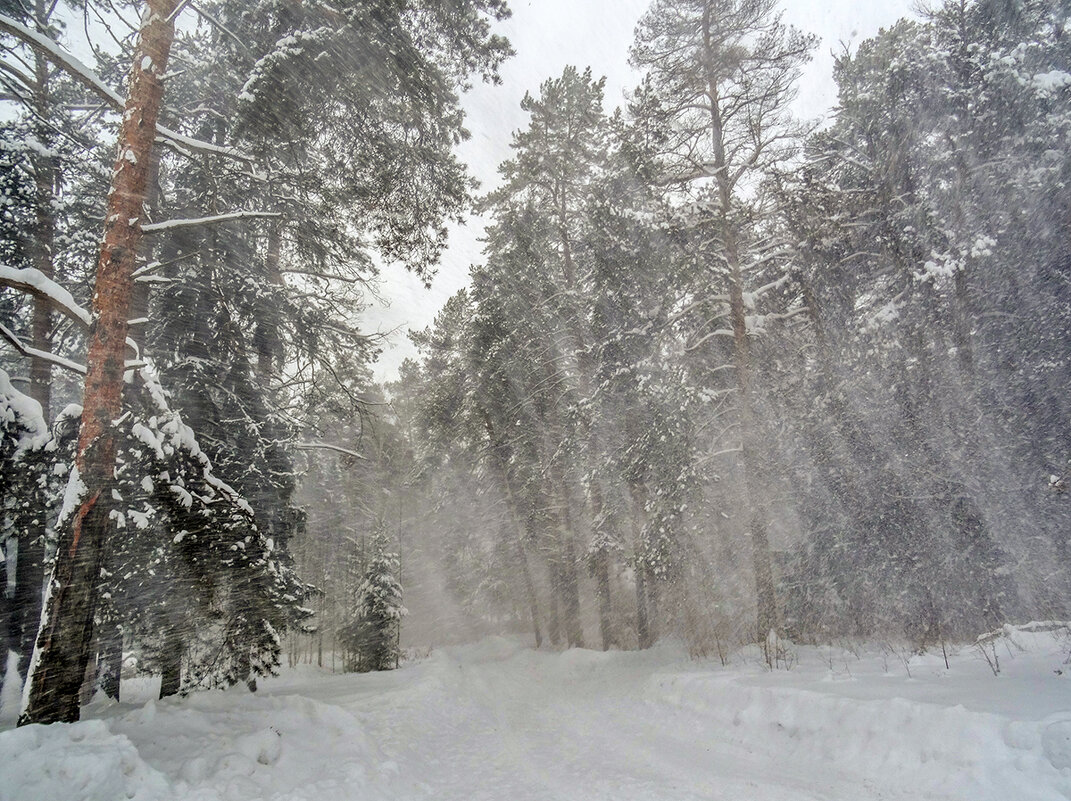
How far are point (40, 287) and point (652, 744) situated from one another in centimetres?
869

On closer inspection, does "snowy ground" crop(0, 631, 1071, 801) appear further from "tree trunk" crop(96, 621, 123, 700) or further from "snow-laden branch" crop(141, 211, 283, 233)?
"snow-laden branch" crop(141, 211, 283, 233)

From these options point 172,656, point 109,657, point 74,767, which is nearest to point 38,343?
point 109,657

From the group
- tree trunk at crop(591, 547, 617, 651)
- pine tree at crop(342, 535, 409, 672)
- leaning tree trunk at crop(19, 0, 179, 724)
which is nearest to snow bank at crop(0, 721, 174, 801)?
leaning tree trunk at crop(19, 0, 179, 724)

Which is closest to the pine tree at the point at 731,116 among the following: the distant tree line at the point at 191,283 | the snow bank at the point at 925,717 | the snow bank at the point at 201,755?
the snow bank at the point at 925,717

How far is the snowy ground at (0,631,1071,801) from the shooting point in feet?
13.6

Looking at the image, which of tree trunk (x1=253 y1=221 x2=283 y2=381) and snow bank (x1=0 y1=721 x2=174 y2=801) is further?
tree trunk (x1=253 y1=221 x2=283 y2=381)

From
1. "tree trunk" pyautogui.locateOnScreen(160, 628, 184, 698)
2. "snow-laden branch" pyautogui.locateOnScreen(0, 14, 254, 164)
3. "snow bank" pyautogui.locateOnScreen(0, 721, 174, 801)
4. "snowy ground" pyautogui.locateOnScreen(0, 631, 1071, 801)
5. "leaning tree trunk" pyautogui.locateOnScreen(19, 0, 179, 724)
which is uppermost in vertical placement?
"snow-laden branch" pyautogui.locateOnScreen(0, 14, 254, 164)

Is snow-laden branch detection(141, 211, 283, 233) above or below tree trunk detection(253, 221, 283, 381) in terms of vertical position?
below

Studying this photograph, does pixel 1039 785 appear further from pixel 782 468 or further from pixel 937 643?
pixel 782 468

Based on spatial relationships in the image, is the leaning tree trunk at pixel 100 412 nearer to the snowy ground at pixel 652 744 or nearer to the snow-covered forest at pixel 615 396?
the snow-covered forest at pixel 615 396

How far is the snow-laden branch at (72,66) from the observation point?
4.65 metres

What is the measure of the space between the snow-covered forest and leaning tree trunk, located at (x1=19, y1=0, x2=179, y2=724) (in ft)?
0.11

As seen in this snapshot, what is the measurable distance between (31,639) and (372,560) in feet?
43.6

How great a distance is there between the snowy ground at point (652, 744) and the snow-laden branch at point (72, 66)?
5579 millimetres
